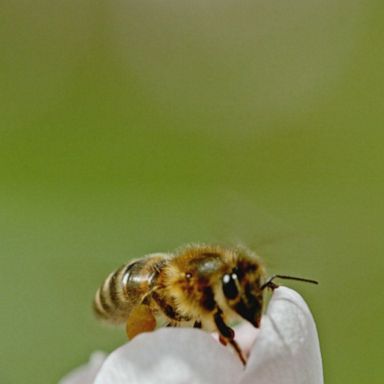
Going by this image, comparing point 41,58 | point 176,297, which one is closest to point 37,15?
point 41,58

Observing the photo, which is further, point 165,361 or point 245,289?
point 245,289

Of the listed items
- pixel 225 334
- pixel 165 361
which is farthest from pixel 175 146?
pixel 165 361

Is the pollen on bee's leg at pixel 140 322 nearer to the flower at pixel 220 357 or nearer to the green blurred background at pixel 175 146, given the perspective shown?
the flower at pixel 220 357

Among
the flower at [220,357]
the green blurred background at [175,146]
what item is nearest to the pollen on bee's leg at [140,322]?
the flower at [220,357]

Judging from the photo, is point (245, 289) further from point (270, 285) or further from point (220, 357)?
point (220, 357)

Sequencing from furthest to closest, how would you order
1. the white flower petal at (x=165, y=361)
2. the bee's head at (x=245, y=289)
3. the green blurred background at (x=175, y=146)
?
1. the green blurred background at (x=175, y=146)
2. the bee's head at (x=245, y=289)
3. the white flower petal at (x=165, y=361)

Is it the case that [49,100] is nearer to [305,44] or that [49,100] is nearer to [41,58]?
[41,58]

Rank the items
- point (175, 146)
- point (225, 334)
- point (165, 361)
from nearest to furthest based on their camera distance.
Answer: point (165, 361), point (225, 334), point (175, 146)
